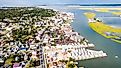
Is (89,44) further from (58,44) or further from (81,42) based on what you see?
(58,44)

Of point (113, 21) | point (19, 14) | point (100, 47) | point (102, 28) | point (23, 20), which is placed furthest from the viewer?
point (19, 14)

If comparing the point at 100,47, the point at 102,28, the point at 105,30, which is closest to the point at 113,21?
the point at 102,28

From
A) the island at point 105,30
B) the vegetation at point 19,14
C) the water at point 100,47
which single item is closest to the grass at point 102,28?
the island at point 105,30

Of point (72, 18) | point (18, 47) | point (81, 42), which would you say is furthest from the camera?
point (72, 18)

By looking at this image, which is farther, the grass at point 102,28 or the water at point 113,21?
the water at point 113,21

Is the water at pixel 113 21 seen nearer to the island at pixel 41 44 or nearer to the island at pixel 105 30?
the island at pixel 105 30

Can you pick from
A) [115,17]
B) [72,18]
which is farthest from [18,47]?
[115,17]

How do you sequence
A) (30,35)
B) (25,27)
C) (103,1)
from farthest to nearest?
(103,1) → (25,27) → (30,35)

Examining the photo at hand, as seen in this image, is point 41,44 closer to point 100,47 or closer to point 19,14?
point 100,47
